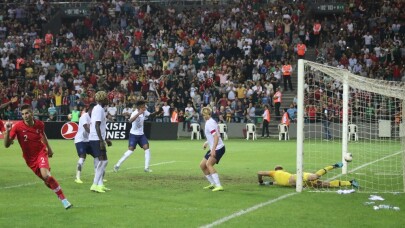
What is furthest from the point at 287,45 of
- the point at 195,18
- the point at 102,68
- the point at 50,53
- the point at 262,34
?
the point at 50,53

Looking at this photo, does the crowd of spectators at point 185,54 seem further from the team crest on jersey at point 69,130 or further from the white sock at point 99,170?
the white sock at point 99,170

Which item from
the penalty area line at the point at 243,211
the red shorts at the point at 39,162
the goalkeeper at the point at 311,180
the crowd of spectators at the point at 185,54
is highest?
the crowd of spectators at the point at 185,54

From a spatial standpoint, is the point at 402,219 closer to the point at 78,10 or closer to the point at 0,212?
the point at 0,212

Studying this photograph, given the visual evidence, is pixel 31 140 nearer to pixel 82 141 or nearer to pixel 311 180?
pixel 82 141

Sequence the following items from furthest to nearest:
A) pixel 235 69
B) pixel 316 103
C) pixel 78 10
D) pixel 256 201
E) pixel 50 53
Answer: pixel 78 10, pixel 50 53, pixel 235 69, pixel 316 103, pixel 256 201

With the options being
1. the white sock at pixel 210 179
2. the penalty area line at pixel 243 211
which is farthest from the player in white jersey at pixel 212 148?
the penalty area line at pixel 243 211

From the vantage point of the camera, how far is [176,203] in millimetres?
15016

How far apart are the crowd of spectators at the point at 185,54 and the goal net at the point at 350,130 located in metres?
8.01

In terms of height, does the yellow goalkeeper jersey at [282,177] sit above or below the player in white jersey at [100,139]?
below

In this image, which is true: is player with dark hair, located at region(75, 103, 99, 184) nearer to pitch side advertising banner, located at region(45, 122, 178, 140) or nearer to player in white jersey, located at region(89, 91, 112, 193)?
player in white jersey, located at region(89, 91, 112, 193)

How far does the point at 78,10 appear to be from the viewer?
188ft

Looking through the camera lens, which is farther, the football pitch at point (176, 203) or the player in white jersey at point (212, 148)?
the player in white jersey at point (212, 148)

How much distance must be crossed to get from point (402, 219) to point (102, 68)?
38.0m

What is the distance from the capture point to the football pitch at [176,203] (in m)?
12.7
